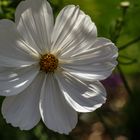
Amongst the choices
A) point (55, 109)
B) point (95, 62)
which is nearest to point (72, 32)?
point (95, 62)

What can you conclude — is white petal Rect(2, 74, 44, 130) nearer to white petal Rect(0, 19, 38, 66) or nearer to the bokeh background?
white petal Rect(0, 19, 38, 66)

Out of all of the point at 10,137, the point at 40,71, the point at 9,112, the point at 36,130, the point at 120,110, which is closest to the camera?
the point at 9,112

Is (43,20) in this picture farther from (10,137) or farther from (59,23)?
Result: (10,137)

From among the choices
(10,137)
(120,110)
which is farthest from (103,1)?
(120,110)

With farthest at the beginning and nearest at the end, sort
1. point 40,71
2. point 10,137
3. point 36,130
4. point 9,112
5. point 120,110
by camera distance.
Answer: point 120,110
point 10,137
point 36,130
point 40,71
point 9,112

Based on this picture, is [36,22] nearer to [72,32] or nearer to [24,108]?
[72,32]

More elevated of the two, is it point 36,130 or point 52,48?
point 52,48

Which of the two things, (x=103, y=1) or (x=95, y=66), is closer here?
(x=95, y=66)
